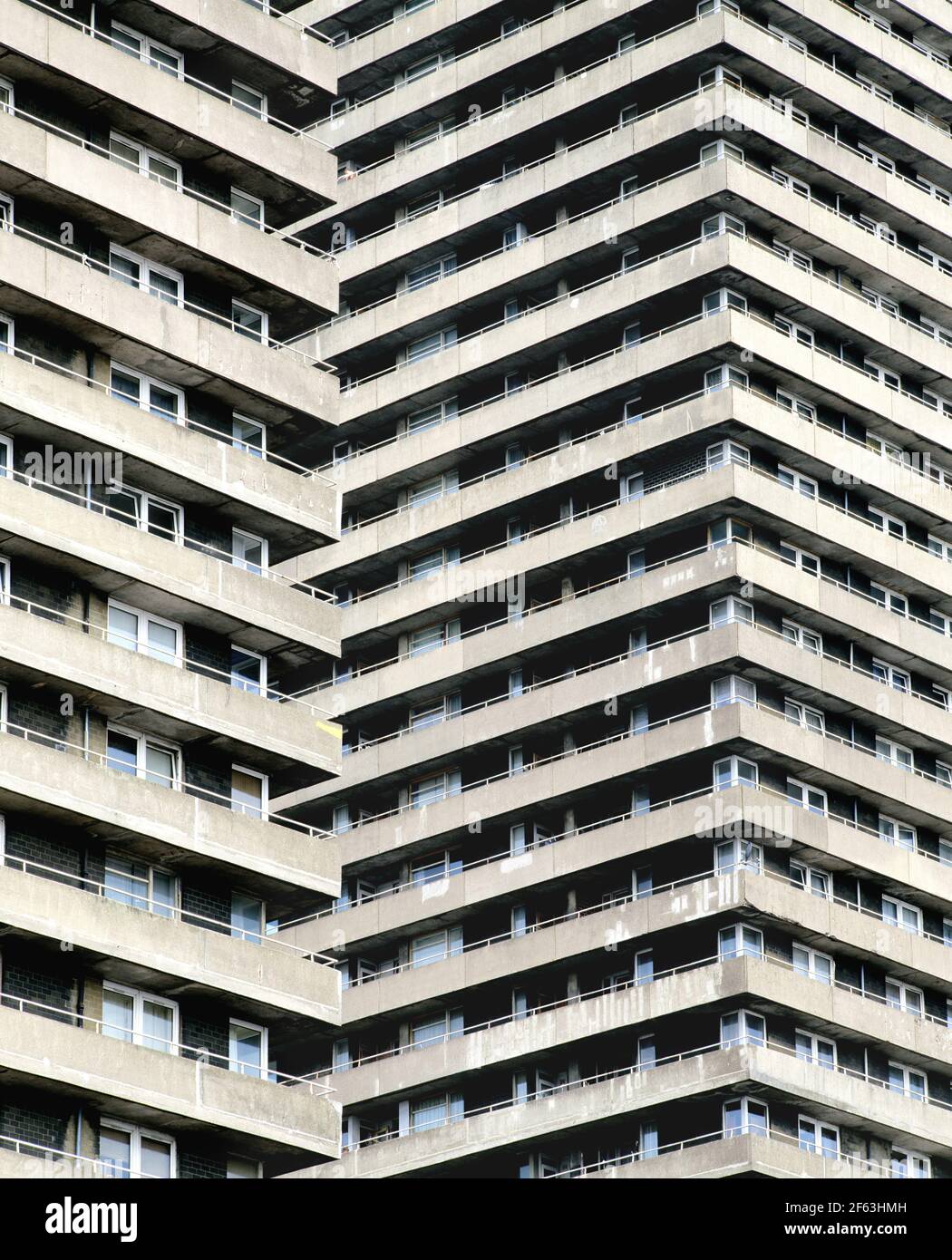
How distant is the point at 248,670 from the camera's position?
67375 mm

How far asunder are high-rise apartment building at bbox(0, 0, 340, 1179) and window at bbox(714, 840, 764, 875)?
606 inches

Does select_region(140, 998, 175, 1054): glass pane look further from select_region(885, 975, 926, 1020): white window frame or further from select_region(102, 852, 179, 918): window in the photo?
select_region(885, 975, 926, 1020): white window frame

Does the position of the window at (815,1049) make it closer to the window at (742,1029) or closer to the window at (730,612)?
the window at (742,1029)

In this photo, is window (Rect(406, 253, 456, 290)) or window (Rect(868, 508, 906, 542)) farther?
window (Rect(406, 253, 456, 290))

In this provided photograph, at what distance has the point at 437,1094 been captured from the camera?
276 feet

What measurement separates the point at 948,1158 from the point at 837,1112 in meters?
5.29

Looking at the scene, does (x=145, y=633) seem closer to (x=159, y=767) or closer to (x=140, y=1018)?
(x=159, y=767)

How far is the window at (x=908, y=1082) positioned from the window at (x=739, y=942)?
19.8ft

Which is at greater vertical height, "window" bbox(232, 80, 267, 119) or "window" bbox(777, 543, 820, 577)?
"window" bbox(232, 80, 267, 119)

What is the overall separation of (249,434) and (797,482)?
71.5 feet

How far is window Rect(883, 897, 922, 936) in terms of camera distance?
3339 inches

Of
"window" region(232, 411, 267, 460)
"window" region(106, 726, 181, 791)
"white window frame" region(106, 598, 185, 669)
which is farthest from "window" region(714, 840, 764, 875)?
"window" region(106, 726, 181, 791)
